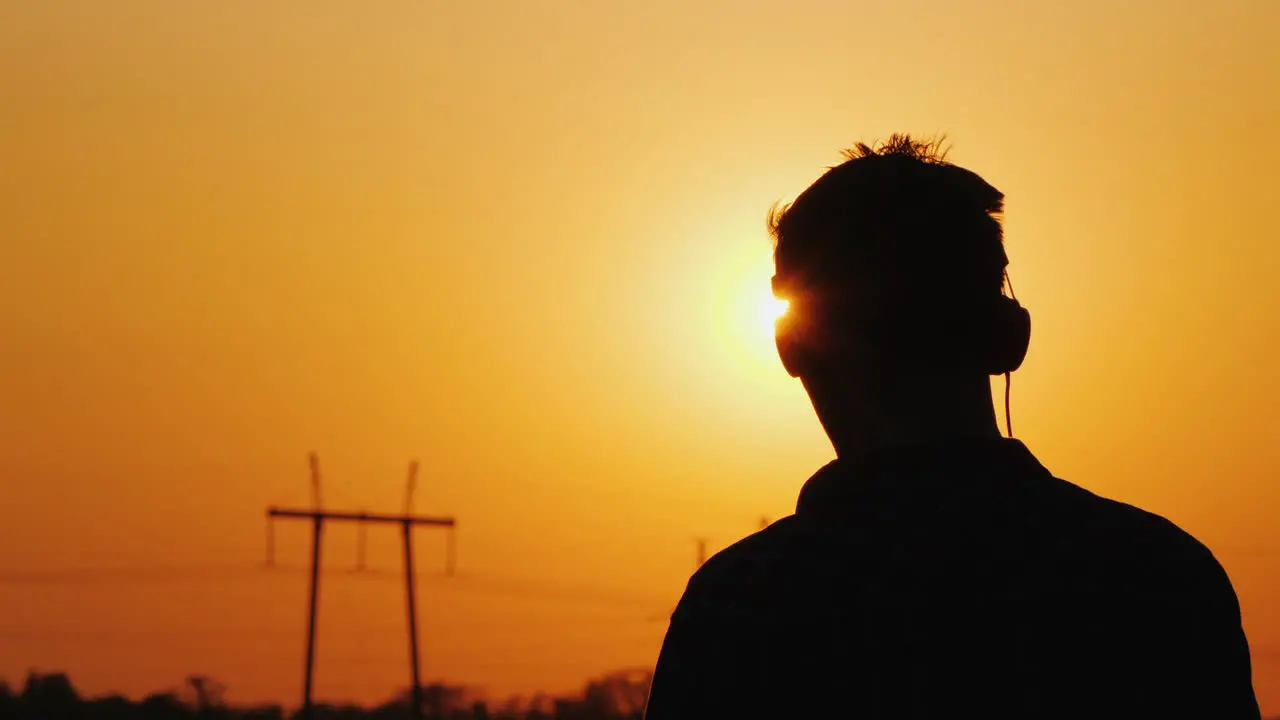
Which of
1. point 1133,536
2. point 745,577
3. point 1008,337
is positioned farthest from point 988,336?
point 745,577

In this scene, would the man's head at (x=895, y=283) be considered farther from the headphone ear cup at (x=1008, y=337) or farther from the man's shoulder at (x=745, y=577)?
the man's shoulder at (x=745, y=577)

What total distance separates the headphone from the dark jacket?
0.16 meters

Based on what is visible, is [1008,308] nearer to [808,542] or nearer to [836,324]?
[836,324]

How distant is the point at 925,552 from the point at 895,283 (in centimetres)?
44

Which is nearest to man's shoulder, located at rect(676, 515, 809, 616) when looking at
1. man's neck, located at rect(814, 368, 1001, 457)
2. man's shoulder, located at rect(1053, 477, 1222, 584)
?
man's neck, located at rect(814, 368, 1001, 457)

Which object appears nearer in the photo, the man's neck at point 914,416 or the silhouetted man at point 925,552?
the silhouetted man at point 925,552

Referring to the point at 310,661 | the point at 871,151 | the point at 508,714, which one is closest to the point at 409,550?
the point at 310,661

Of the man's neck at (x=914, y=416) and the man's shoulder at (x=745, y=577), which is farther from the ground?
the man's neck at (x=914, y=416)

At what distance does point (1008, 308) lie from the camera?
10.2 feet

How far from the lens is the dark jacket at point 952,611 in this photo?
2816 millimetres

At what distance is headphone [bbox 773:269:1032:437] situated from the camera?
308 centimetres

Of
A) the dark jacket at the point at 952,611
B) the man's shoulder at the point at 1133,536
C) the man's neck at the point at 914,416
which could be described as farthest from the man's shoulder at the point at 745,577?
the man's shoulder at the point at 1133,536

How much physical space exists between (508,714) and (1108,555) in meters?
138

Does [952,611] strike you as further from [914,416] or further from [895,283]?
[895,283]
